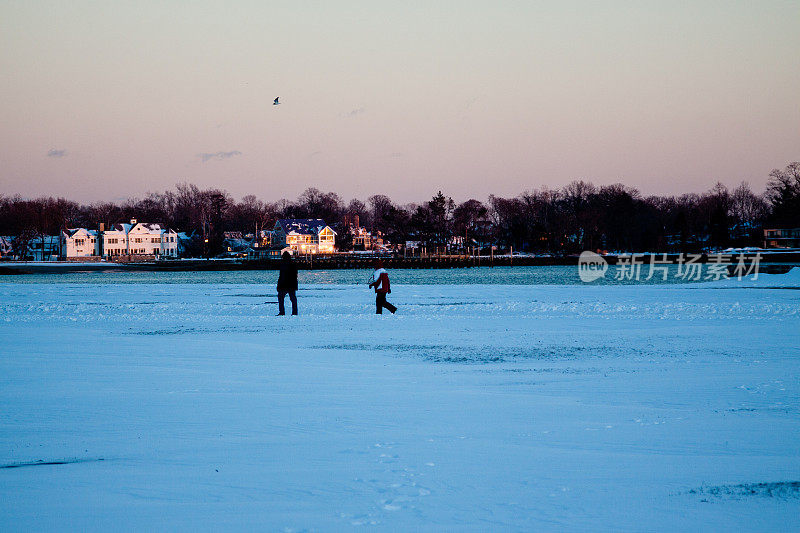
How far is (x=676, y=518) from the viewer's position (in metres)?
5.10

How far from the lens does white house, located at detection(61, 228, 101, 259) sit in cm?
14862

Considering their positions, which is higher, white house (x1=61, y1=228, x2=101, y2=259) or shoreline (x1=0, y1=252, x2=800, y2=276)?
white house (x1=61, y1=228, x2=101, y2=259)

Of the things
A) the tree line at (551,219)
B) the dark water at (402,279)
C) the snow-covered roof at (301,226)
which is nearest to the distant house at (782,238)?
the tree line at (551,219)

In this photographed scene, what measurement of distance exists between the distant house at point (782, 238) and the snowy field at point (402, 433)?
381ft

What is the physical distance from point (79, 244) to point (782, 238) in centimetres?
11837

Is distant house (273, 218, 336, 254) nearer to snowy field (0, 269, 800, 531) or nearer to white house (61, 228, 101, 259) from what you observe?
white house (61, 228, 101, 259)

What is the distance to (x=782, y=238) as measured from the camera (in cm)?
12606

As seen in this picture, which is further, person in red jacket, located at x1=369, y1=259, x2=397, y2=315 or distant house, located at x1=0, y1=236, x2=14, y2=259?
distant house, located at x1=0, y1=236, x2=14, y2=259

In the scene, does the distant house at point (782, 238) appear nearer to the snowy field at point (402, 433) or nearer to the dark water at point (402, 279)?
the dark water at point (402, 279)

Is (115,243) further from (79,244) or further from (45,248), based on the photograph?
(45,248)

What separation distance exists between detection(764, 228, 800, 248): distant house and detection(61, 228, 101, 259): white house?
11371 cm

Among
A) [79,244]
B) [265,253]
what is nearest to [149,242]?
[79,244]

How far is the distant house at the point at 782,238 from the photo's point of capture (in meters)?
120

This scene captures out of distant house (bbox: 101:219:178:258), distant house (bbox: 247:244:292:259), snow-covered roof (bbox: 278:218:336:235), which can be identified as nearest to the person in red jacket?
distant house (bbox: 247:244:292:259)
